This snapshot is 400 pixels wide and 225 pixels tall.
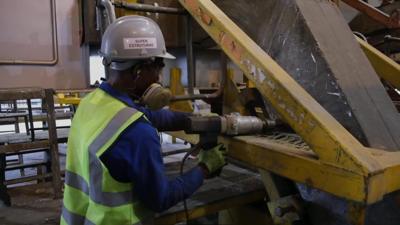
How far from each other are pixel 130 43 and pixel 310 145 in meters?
0.87

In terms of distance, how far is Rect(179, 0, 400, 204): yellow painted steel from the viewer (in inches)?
45.8

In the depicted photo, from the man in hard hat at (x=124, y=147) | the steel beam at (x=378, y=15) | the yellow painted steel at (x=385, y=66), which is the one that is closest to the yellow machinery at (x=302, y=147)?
the man in hard hat at (x=124, y=147)

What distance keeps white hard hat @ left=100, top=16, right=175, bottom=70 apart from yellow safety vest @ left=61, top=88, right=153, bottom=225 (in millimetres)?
170

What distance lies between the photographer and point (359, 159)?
115 centimetres

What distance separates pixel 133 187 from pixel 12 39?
1919mm

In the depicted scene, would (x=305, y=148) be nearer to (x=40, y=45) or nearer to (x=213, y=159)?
(x=213, y=159)

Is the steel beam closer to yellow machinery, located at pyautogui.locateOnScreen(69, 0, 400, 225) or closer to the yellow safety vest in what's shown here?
yellow machinery, located at pyautogui.locateOnScreen(69, 0, 400, 225)

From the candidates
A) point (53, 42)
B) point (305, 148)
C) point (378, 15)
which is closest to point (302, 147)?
point (305, 148)

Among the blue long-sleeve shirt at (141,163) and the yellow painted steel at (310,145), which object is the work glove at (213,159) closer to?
Result: the yellow painted steel at (310,145)

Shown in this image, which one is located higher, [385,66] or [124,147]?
[385,66]

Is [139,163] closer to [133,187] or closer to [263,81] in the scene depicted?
[133,187]

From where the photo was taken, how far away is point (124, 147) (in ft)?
4.37

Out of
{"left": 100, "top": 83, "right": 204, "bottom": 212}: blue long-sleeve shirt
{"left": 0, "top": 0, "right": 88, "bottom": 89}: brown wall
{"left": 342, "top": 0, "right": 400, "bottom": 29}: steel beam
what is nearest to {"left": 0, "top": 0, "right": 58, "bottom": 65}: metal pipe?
{"left": 0, "top": 0, "right": 88, "bottom": 89}: brown wall

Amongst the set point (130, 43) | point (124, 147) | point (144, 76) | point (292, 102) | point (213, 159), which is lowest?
point (213, 159)
